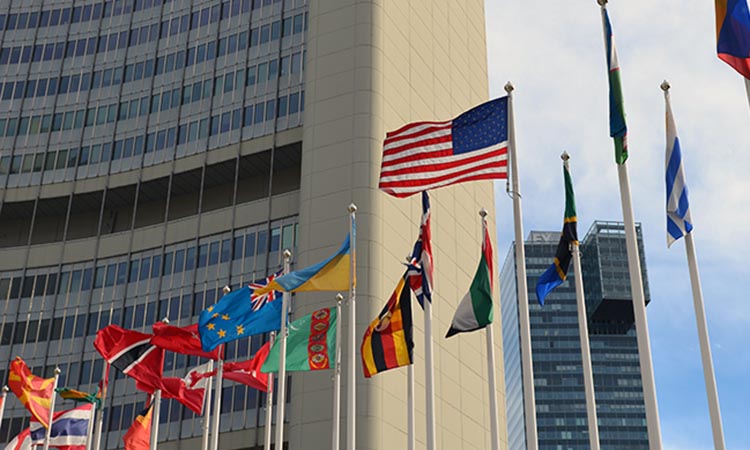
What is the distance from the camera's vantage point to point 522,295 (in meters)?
23.4

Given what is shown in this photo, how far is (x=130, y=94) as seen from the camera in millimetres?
75125

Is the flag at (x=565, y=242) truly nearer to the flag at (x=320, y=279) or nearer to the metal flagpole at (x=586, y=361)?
the metal flagpole at (x=586, y=361)

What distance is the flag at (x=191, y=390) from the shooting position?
34.2 meters

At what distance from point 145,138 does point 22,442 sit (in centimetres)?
3654

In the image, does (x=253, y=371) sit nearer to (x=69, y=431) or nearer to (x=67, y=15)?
(x=69, y=431)

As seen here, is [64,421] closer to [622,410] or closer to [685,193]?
[685,193]

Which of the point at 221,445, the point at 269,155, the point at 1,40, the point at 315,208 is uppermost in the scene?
the point at 1,40

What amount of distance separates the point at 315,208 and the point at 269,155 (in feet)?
31.1

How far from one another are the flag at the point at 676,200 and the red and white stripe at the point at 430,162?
4.10 metres

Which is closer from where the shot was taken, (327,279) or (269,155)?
(327,279)

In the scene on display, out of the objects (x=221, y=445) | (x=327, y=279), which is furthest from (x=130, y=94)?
(x=327, y=279)

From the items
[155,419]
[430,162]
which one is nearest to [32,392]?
[155,419]

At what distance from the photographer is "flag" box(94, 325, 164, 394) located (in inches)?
1291

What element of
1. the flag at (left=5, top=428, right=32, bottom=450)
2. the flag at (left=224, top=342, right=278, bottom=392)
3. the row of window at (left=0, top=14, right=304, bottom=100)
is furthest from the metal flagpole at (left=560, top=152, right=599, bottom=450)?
the row of window at (left=0, top=14, right=304, bottom=100)
